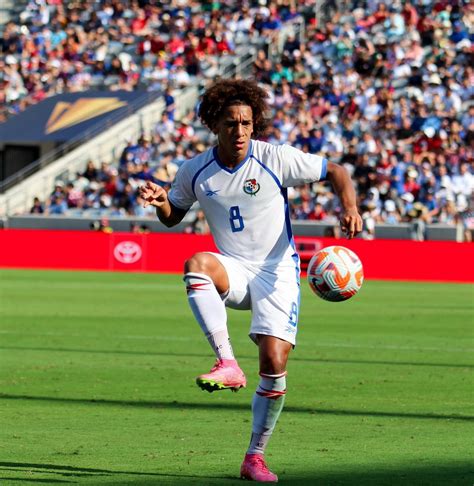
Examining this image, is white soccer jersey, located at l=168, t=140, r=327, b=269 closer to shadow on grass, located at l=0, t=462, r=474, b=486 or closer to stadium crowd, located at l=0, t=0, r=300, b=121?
shadow on grass, located at l=0, t=462, r=474, b=486

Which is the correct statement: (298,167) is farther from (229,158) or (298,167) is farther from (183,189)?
(183,189)

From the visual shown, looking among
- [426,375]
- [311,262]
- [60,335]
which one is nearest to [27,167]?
[60,335]

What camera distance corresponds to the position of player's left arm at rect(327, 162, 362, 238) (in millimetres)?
7508

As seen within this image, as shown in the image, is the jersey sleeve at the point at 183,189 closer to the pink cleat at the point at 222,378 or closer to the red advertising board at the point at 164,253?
the pink cleat at the point at 222,378

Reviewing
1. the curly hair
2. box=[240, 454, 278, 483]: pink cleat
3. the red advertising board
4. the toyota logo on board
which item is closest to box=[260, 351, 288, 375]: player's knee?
box=[240, 454, 278, 483]: pink cleat

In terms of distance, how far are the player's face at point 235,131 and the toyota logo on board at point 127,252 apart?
26.0 meters

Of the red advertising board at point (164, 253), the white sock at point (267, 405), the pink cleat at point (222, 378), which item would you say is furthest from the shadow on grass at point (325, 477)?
the red advertising board at point (164, 253)

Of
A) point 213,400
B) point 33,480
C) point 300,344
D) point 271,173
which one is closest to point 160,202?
point 271,173

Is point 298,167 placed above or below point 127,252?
above

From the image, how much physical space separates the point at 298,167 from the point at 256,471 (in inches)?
73.7

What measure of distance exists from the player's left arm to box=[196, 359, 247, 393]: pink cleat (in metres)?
1.03

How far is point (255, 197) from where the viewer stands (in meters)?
7.91

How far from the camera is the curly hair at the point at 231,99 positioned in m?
7.89

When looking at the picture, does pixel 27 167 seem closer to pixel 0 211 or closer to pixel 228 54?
pixel 0 211
